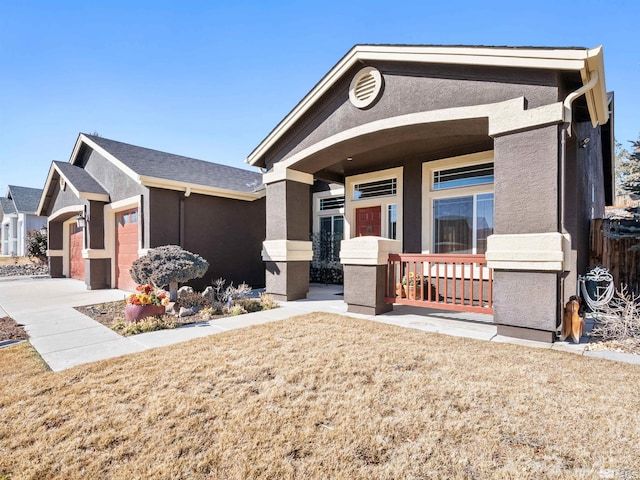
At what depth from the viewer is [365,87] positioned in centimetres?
677

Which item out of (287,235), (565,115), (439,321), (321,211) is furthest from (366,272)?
(321,211)

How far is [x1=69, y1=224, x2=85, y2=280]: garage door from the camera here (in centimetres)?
1430

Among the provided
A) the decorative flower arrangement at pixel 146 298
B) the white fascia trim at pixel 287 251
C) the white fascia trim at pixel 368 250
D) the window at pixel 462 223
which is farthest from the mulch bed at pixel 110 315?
the window at pixel 462 223

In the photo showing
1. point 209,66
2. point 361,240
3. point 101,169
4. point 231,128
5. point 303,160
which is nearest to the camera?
point 361,240

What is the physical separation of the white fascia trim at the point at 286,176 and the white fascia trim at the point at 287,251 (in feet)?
5.18

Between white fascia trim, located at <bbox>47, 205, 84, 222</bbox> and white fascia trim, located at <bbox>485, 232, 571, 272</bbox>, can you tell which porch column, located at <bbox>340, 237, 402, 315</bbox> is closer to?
white fascia trim, located at <bbox>485, 232, 571, 272</bbox>

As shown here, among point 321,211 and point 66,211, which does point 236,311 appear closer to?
point 321,211

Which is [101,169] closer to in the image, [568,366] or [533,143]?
[533,143]

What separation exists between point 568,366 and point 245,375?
3.69m

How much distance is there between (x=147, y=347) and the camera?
15.5 feet

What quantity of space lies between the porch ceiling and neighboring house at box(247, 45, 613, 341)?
4 cm

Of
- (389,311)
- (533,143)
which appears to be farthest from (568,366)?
(389,311)

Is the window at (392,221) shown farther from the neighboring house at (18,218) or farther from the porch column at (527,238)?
the neighboring house at (18,218)

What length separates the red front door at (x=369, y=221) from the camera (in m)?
10.0
